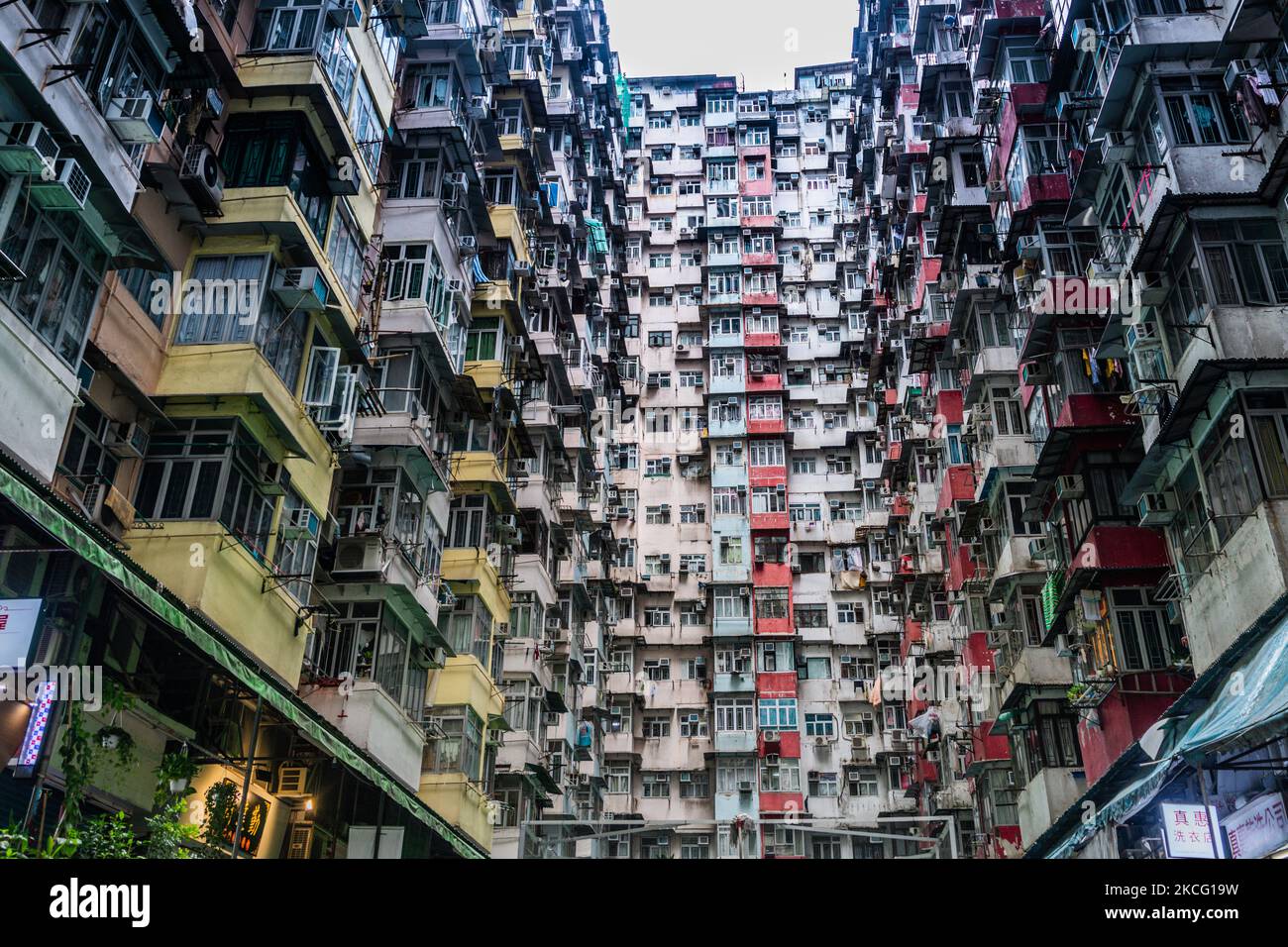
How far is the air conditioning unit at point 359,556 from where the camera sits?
63.8 ft

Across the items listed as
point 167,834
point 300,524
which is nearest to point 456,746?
point 300,524

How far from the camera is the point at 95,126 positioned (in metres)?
12.7

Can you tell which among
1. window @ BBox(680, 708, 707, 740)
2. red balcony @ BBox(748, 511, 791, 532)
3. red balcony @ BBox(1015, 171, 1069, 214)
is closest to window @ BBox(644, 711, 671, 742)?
window @ BBox(680, 708, 707, 740)

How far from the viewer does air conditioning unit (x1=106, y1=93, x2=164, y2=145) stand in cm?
1322

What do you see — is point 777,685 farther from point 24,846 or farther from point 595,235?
point 24,846

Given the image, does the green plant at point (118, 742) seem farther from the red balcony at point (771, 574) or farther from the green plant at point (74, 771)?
the red balcony at point (771, 574)

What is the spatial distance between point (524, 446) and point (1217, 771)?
63.1ft

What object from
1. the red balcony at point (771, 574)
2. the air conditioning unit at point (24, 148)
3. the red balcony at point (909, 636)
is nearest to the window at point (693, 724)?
the red balcony at point (771, 574)

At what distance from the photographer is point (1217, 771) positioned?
588 inches

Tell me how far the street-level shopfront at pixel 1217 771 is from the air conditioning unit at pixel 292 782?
13.3 m

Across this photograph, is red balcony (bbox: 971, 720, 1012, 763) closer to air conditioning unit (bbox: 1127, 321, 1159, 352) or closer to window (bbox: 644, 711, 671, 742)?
air conditioning unit (bbox: 1127, 321, 1159, 352)

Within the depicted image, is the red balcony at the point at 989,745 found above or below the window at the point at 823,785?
below
